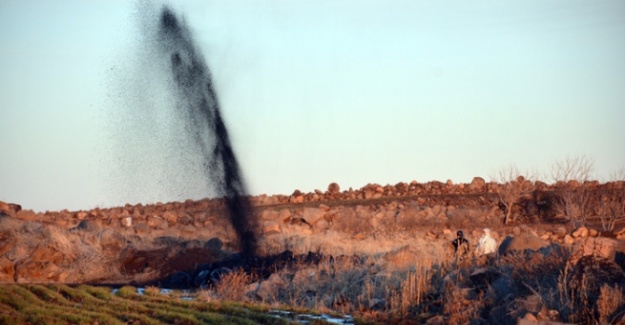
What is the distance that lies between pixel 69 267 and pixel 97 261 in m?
0.90

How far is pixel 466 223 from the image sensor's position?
42.6 metres

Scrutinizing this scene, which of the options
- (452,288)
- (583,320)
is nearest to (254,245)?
(452,288)

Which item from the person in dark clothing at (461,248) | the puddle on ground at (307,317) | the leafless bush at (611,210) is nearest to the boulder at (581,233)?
the leafless bush at (611,210)

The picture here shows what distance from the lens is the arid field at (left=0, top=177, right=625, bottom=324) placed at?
15648 millimetres

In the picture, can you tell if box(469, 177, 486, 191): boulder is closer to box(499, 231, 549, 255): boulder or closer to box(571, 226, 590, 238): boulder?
box(571, 226, 590, 238): boulder

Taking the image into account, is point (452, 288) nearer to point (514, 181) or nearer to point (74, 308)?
point (74, 308)

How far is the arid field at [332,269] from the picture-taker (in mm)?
15648

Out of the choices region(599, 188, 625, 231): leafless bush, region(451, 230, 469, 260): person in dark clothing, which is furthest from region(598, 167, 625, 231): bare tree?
region(451, 230, 469, 260): person in dark clothing

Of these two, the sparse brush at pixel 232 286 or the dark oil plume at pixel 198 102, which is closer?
the sparse brush at pixel 232 286

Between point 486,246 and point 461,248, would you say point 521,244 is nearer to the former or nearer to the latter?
point 486,246

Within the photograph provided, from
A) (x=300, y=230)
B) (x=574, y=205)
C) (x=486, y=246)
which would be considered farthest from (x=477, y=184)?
(x=486, y=246)

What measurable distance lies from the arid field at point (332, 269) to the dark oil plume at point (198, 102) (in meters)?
2.06

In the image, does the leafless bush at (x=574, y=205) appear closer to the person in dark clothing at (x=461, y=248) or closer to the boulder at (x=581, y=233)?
the boulder at (x=581, y=233)

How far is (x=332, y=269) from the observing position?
21.9m
